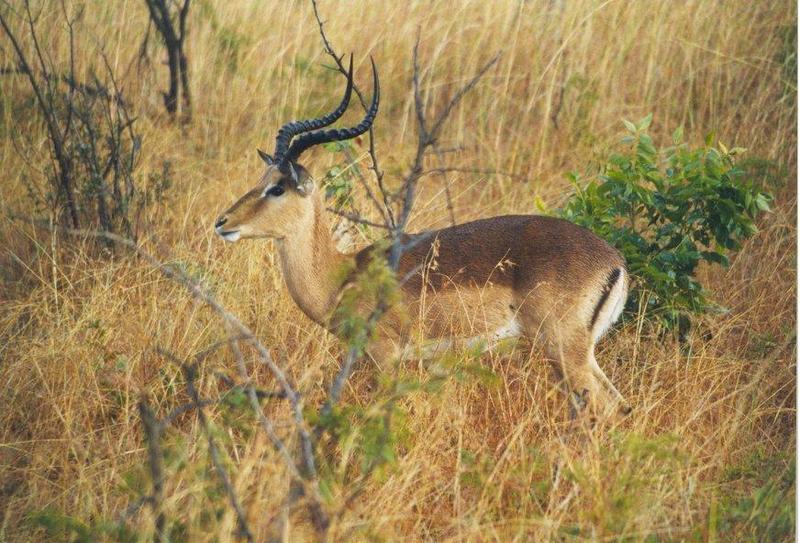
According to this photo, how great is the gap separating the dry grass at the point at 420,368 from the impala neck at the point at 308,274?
0.61ft

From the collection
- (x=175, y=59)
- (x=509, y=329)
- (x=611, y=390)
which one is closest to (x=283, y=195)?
(x=509, y=329)

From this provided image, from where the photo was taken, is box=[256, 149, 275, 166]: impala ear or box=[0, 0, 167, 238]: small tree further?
box=[0, 0, 167, 238]: small tree

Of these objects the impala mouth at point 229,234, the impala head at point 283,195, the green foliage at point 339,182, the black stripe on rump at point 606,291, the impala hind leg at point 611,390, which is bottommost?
the impala hind leg at point 611,390

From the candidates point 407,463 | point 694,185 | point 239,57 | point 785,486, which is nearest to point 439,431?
point 407,463

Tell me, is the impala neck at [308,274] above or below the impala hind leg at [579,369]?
above

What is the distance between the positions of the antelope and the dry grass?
0.56 ft

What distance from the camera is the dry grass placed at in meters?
3.29

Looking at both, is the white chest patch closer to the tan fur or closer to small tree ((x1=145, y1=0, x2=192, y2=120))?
the tan fur

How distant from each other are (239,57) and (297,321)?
2572 mm

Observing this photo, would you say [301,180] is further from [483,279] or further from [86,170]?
[86,170]

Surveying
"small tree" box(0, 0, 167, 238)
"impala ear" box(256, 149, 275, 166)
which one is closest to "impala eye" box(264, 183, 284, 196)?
"impala ear" box(256, 149, 275, 166)

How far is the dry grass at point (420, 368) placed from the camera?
10.8 ft

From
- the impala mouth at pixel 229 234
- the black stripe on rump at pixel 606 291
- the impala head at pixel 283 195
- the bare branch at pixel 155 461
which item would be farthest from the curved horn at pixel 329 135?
the bare branch at pixel 155 461

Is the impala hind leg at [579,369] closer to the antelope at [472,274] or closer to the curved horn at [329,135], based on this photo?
the antelope at [472,274]
